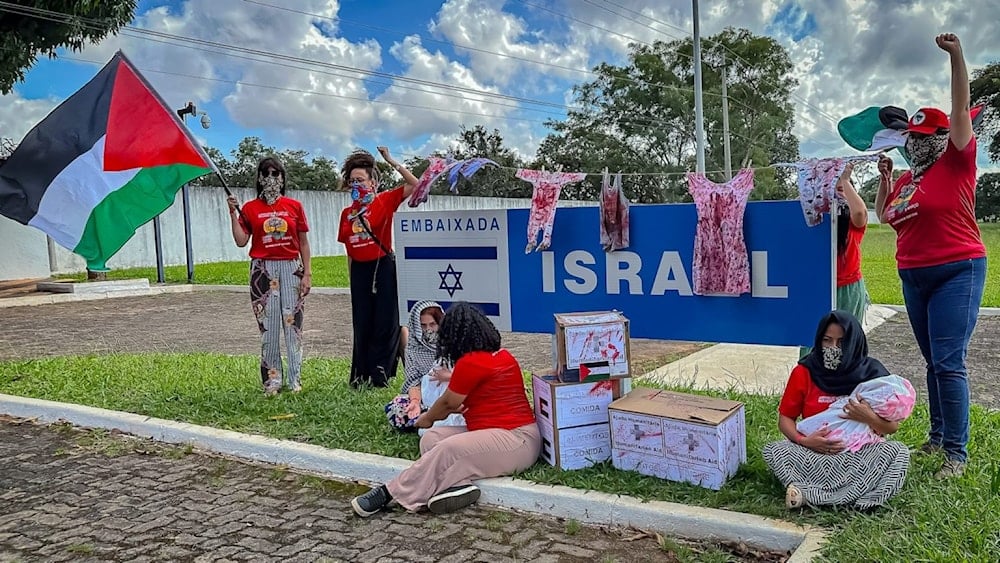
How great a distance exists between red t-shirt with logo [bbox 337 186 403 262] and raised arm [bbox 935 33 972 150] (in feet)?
11.5

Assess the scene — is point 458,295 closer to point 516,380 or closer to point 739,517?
point 516,380

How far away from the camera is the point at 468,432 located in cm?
416

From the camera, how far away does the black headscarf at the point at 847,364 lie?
3.51 metres

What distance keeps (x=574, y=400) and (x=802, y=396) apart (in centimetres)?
114

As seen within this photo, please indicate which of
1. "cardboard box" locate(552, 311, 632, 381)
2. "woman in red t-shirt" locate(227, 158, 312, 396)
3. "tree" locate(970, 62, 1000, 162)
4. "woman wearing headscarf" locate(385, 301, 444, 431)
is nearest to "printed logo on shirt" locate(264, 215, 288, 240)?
"woman in red t-shirt" locate(227, 158, 312, 396)

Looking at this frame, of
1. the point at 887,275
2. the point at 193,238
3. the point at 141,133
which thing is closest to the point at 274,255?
the point at 141,133

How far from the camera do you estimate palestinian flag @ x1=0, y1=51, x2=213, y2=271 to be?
550 centimetres

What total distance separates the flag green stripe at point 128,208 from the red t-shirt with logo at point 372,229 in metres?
1.06

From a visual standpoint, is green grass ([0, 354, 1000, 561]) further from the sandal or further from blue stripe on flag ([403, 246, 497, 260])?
blue stripe on flag ([403, 246, 497, 260])

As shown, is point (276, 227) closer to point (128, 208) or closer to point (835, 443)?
point (128, 208)

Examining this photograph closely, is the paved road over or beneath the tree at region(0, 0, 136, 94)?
beneath

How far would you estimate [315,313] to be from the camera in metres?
12.7

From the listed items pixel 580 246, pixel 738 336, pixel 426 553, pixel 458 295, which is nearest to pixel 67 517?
pixel 426 553

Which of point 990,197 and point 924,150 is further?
point 990,197
